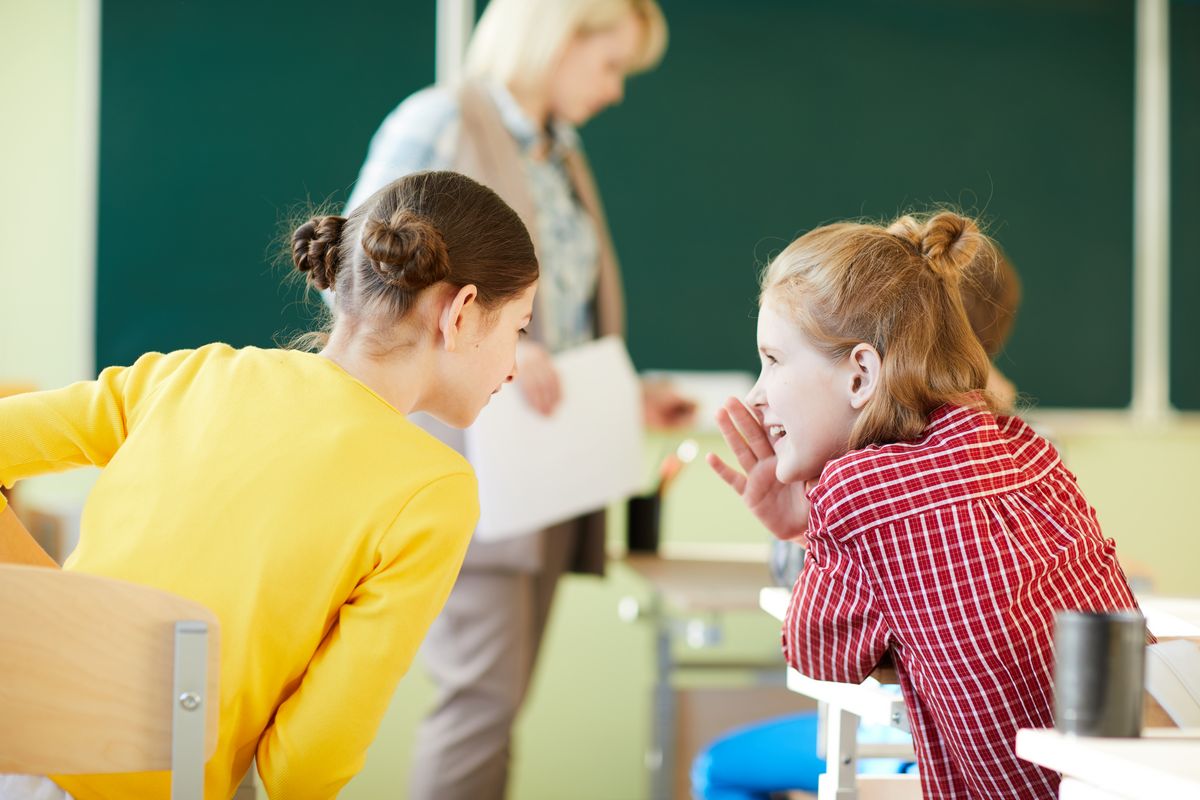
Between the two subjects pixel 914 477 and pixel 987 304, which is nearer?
pixel 914 477

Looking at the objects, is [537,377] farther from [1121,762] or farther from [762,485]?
[1121,762]

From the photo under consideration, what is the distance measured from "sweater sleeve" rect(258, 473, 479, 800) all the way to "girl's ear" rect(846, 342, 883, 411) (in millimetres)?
383

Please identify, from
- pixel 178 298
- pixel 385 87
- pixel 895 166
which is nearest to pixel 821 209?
pixel 895 166

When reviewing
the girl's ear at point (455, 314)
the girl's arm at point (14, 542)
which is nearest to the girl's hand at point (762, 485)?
the girl's ear at point (455, 314)

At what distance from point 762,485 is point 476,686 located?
1014 millimetres

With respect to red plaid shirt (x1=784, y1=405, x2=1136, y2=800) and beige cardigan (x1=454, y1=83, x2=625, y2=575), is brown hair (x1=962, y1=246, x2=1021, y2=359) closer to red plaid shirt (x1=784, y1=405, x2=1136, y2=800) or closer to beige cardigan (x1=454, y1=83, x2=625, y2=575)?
red plaid shirt (x1=784, y1=405, x2=1136, y2=800)

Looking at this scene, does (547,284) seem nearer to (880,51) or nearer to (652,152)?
(652,152)

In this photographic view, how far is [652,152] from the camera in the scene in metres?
3.18

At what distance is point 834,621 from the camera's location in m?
1.05

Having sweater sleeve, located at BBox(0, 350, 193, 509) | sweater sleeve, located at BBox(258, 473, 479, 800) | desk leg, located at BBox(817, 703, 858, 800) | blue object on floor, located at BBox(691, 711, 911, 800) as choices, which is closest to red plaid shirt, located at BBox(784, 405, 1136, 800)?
desk leg, located at BBox(817, 703, 858, 800)

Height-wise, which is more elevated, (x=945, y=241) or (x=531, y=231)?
(x=531, y=231)

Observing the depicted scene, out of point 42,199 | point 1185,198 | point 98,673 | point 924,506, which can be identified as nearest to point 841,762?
point 924,506

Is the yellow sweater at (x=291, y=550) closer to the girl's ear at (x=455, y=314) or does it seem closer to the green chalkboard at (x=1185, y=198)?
the girl's ear at (x=455, y=314)

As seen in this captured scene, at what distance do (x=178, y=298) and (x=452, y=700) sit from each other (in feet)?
4.14
